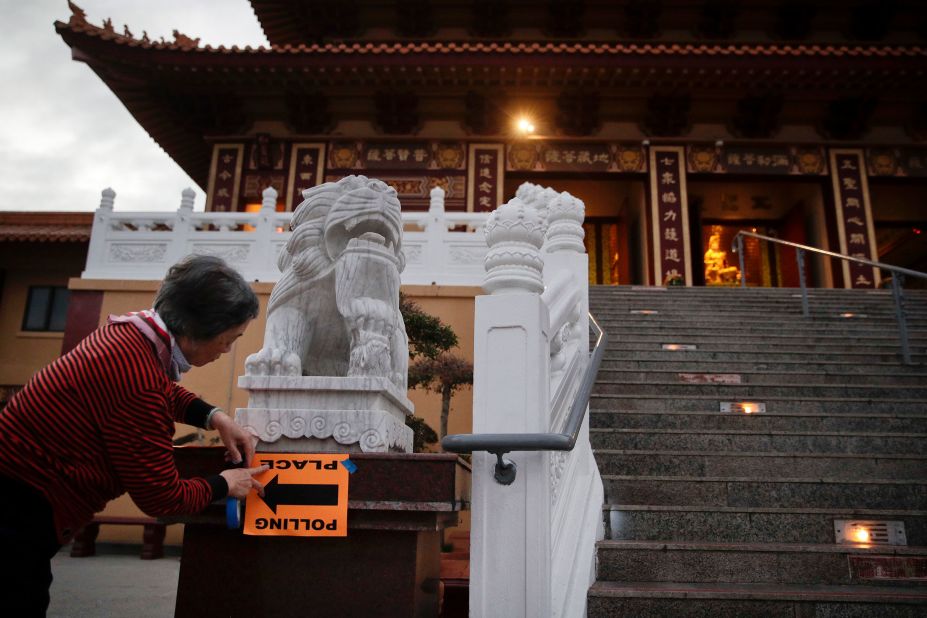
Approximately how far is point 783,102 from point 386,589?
12.5 metres

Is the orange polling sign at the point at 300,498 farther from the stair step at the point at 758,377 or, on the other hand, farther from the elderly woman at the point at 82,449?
the stair step at the point at 758,377

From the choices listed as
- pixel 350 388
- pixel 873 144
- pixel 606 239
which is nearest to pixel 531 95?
pixel 606 239

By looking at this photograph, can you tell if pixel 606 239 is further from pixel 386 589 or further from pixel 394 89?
pixel 386 589

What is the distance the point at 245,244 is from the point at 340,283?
259 inches

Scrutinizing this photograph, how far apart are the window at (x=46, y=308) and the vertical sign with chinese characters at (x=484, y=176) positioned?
26.5ft

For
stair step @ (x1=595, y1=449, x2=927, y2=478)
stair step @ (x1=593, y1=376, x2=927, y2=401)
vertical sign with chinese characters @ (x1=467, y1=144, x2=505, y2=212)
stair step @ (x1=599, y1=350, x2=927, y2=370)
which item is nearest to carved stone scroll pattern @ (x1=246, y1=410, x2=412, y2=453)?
stair step @ (x1=595, y1=449, x2=927, y2=478)

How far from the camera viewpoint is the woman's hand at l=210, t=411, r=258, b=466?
1.99 metres

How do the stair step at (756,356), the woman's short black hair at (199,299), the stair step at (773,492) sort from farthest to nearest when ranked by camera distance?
the stair step at (756,356) → the stair step at (773,492) → the woman's short black hair at (199,299)

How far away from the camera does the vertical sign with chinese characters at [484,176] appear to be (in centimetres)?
1177

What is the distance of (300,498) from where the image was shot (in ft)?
6.88

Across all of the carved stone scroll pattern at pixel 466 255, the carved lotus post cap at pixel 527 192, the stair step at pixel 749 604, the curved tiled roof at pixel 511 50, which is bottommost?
the stair step at pixel 749 604

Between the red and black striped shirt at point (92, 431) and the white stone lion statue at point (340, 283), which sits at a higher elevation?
the white stone lion statue at point (340, 283)

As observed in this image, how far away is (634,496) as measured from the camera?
3604 millimetres

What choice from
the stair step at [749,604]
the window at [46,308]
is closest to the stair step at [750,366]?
the stair step at [749,604]
